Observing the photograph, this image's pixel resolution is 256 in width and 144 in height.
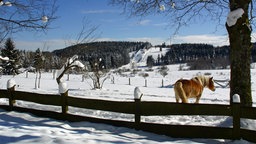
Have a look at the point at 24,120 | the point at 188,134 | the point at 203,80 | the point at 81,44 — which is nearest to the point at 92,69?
the point at 81,44

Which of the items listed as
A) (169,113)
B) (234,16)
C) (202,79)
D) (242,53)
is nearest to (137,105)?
(169,113)

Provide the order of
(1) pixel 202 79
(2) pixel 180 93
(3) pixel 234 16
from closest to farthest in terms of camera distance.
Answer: (3) pixel 234 16, (2) pixel 180 93, (1) pixel 202 79

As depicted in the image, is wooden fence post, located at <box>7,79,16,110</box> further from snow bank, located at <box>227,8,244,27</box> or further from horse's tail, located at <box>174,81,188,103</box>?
snow bank, located at <box>227,8,244,27</box>

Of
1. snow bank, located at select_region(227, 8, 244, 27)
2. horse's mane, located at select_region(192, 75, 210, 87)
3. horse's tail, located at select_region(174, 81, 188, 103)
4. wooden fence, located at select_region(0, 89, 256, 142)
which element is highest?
snow bank, located at select_region(227, 8, 244, 27)

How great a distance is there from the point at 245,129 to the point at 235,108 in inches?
18.8

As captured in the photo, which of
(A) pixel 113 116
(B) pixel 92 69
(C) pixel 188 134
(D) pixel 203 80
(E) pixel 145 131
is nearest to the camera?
(C) pixel 188 134

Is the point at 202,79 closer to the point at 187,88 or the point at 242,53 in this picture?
the point at 187,88

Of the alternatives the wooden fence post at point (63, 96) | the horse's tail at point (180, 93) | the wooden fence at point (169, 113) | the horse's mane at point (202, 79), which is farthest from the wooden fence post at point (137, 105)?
the horse's mane at point (202, 79)

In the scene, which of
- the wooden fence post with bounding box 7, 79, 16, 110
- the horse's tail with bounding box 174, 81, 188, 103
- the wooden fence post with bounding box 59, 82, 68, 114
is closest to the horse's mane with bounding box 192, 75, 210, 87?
the horse's tail with bounding box 174, 81, 188, 103

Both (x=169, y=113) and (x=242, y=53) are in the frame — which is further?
(x=242, y=53)

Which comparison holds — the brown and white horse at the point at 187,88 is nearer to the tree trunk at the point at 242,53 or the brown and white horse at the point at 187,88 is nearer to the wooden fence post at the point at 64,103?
the tree trunk at the point at 242,53

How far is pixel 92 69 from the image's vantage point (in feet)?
93.9

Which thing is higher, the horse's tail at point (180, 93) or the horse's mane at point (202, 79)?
the horse's mane at point (202, 79)

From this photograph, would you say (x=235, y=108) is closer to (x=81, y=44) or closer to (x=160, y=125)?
(x=160, y=125)
